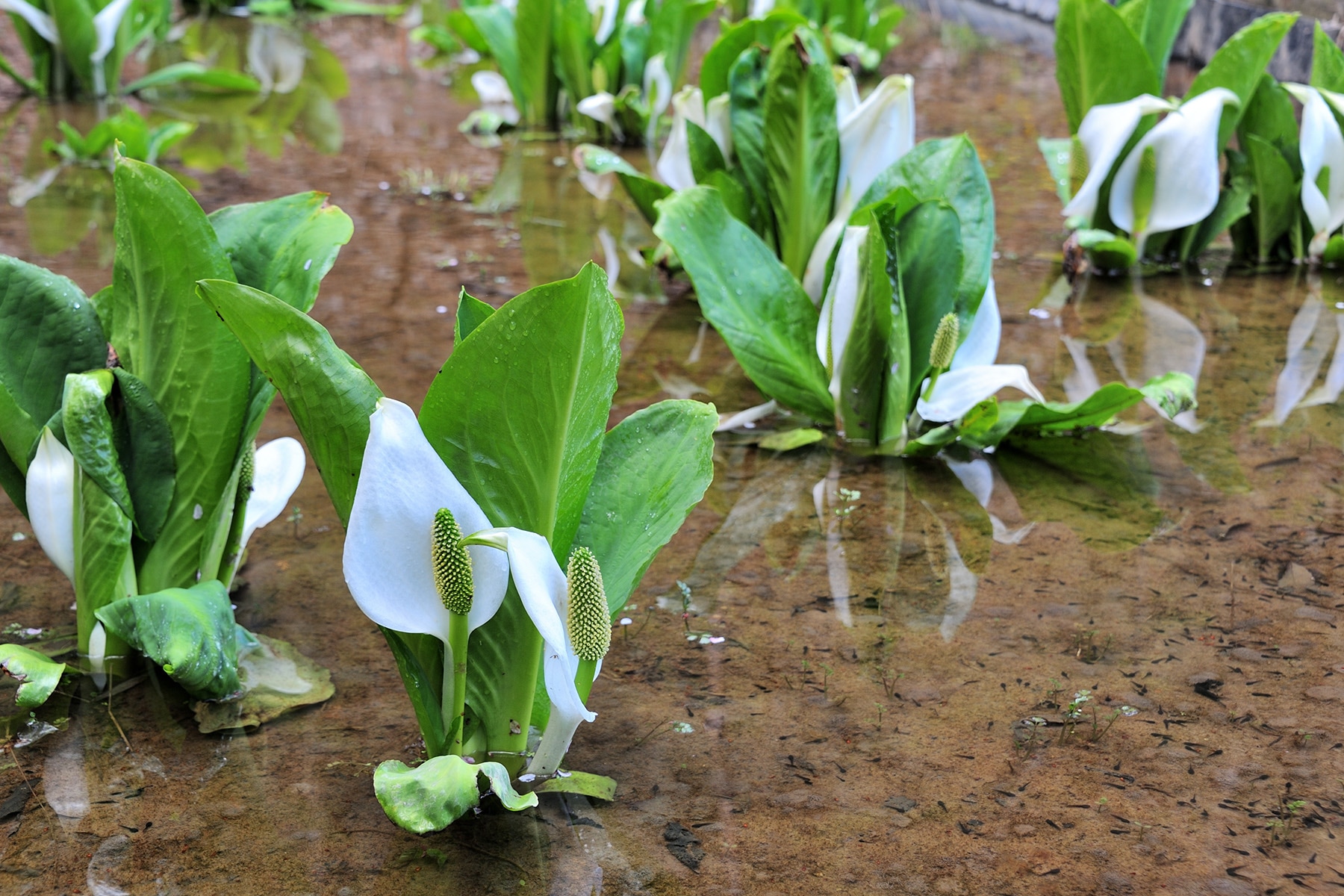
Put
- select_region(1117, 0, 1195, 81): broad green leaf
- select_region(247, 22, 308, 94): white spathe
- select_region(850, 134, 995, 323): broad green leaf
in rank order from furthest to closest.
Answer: select_region(247, 22, 308, 94): white spathe < select_region(1117, 0, 1195, 81): broad green leaf < select_region(850, 134, 995, 323): broad green leaf

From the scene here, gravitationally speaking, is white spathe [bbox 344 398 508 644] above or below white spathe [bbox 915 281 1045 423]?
above

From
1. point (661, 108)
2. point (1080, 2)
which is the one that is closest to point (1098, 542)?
point (1080, 2)

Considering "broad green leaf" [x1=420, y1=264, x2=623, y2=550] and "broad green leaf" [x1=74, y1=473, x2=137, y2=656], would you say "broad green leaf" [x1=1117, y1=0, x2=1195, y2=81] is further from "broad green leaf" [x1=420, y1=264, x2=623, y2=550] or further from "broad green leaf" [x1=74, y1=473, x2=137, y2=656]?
"broad green leaf" [x1=74, y1=473, x2=137, y2=656]

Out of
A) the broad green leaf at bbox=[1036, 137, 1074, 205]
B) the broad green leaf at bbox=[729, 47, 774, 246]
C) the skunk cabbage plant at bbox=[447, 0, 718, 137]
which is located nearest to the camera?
the broad green leaf at bbox=[729, 47, 774, 246]

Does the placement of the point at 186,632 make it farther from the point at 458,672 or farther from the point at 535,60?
the point at 535,60

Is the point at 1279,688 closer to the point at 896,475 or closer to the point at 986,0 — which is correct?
the point at 896,475

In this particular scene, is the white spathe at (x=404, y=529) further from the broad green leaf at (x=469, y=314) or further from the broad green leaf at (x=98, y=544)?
the broad green leaf at (x=98, y=544)

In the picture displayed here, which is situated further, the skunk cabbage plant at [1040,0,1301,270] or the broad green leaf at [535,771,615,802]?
the skunk cabbage plant at [1040,0,1301,270]

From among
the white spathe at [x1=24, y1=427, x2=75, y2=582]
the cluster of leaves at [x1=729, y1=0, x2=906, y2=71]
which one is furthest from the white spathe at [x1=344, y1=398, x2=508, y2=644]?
the cluster of leaves at [x1=729, y1=0, x2=906, y2=71]
